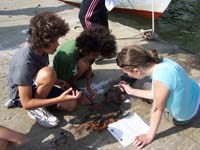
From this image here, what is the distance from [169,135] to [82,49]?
3.78ft

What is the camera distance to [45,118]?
130 inches

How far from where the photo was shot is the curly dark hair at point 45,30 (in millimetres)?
2996

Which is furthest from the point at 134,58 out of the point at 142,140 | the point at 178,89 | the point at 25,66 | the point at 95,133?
the point at 25,66

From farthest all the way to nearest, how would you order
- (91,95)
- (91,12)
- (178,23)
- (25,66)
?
(178,23) < (91,12) < (91,95) < (25,66)

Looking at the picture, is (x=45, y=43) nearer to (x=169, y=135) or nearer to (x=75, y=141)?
(x=75, y=141)

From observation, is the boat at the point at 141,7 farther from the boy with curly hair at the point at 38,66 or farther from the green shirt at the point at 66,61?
the boy with curly hair at the point at 38,66

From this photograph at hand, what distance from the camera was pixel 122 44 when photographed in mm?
5168

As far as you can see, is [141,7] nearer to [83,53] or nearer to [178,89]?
[83,53]

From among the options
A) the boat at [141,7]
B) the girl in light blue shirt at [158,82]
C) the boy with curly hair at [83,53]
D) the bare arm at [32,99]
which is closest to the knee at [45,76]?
the bare arm at [32,99]

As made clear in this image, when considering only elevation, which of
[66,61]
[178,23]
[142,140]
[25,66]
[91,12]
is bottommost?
[178,23]

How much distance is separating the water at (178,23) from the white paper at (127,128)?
3.55m

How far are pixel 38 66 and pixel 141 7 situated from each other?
16.8 ft

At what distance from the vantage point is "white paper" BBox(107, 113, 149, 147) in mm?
3137

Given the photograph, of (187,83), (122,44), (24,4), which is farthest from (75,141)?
(24,4)
